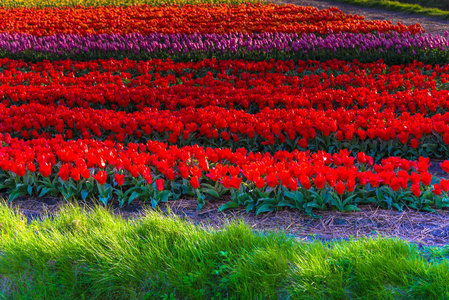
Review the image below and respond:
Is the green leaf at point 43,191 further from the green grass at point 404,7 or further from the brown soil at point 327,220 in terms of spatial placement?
the green grass at point 404,7

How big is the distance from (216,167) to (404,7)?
1591cm

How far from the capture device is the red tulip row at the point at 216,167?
3.39m

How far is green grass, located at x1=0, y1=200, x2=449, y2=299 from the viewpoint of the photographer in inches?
98.1

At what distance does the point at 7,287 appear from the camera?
2.79 m

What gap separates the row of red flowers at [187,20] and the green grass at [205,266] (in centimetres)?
922

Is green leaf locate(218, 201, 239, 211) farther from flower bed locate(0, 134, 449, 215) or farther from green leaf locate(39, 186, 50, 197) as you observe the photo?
green leaf locate(39, 186, 50, 197)

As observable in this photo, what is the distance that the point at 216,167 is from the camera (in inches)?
144

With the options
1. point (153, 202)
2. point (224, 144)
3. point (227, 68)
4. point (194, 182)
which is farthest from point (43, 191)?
point (227, 68)

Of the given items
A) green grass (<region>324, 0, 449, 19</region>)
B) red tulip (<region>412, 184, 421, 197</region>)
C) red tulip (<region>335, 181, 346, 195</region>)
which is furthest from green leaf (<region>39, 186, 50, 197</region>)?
green grass (<region>324, 0, 449, 19</region>)

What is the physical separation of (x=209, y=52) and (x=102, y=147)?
5.67 meters

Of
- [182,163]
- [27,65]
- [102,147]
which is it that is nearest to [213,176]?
[182,163]

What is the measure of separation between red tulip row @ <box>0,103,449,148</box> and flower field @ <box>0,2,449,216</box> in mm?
20

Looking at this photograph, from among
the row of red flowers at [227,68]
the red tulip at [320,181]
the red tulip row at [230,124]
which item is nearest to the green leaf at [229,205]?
the red tulip at [320,181]

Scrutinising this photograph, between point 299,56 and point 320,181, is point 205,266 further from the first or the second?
point 299,56
